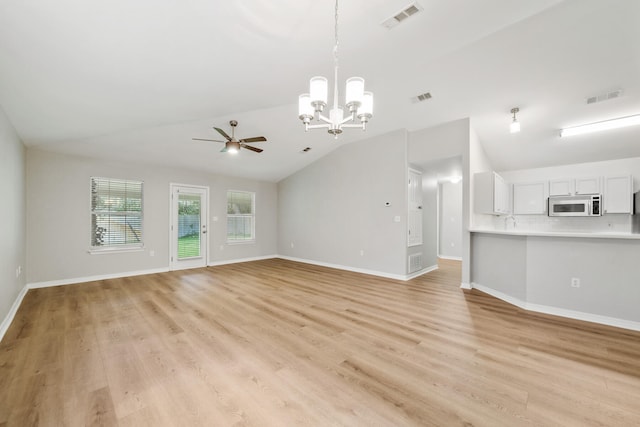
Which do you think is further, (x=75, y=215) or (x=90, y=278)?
(x=90, y=278)

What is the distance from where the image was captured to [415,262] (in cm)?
558

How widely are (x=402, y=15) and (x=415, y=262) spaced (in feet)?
15.2

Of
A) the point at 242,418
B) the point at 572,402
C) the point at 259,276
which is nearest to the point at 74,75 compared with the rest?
the point at 242,418

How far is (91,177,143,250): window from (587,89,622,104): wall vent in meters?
8.16

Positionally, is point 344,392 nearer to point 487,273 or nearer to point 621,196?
point 487,273

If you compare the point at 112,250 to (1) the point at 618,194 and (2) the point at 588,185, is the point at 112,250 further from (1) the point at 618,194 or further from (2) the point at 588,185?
(1) the point at 618,194

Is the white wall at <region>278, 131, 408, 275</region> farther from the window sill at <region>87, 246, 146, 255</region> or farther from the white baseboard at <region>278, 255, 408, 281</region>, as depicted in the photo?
the window sill at <region>87, 246, 146, 255</region>

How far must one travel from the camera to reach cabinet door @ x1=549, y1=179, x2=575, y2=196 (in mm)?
5402

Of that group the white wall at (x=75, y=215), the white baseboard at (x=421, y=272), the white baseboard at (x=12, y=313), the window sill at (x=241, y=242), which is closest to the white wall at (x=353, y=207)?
the white baseboard at (x=421, y=272)

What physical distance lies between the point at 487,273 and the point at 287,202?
552 cm

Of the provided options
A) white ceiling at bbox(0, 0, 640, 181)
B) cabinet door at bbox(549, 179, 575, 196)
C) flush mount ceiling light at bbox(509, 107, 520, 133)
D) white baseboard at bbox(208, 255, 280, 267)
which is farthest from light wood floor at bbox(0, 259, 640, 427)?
cabinet door at bbox(549, 179, 575, 196)

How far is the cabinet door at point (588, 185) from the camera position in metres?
5.17

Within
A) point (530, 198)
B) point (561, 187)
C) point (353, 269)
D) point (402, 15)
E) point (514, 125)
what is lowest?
point (353, 269)

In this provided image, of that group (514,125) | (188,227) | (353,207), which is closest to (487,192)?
(514,125)
